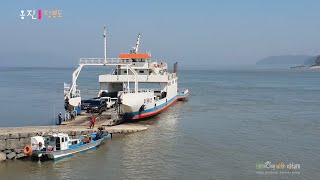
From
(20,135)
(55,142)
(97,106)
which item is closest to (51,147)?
(55,142)

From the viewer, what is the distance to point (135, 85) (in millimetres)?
40562

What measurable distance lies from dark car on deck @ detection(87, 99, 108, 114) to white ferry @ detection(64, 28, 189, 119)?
1.77 meters

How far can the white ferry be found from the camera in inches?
1526

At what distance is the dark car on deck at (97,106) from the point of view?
133ft

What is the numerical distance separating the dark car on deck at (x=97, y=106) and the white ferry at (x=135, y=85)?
5.79ft

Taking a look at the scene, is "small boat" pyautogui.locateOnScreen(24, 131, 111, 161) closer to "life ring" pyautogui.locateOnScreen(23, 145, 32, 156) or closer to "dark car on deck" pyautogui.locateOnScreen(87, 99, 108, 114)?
"life ring" pyautogui.locateOnScreen(23, 145, 32, 156)

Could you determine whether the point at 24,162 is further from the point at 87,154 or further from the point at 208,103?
the point at 208,103

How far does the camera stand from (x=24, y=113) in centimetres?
4991

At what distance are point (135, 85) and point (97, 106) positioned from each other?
4.61 metres

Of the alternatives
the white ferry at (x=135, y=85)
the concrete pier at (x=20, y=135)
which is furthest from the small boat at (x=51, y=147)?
the white ferry at (x=135, y=85)

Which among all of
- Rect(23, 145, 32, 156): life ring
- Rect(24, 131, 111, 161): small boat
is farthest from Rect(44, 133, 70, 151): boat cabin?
Rect(23, 145, 32, 156): life ring

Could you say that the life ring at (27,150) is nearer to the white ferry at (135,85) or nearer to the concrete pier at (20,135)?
the concrete pier at (20,135)

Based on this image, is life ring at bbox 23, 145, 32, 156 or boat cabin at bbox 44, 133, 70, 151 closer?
life ring at bbox 23, 145, 32, 156

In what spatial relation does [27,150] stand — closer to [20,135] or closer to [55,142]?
[55,142]
